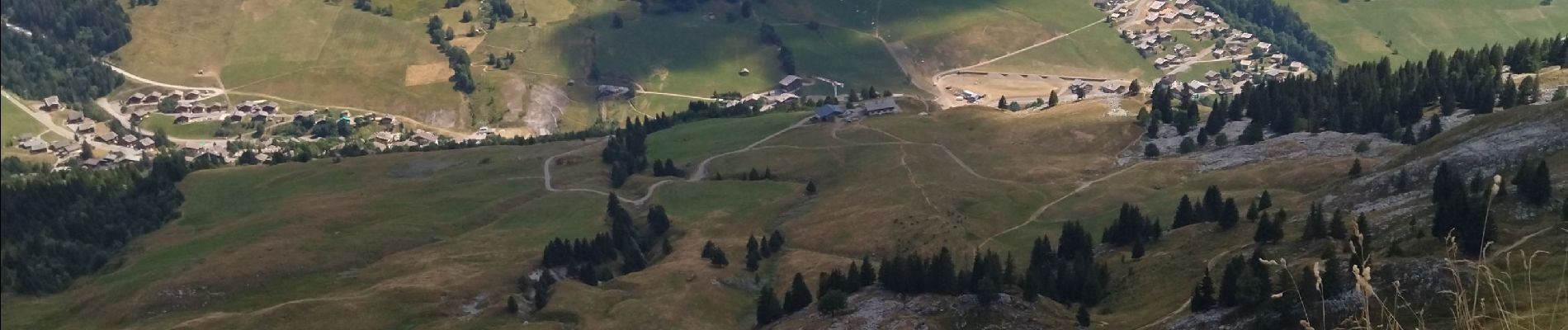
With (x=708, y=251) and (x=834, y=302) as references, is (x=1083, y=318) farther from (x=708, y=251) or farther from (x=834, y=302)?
(x=708, y=251)

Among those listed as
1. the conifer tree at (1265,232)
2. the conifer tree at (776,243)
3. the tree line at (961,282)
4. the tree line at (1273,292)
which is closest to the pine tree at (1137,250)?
the tree line at (961,282)

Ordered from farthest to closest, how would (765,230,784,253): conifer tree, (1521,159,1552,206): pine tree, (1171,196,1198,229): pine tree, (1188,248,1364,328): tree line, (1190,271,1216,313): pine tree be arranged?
1. (765,230,784,253): conifer tree
2. (1171,196,1198,229): pine tree
3. (1521,159,1552,206): pine tree
4. (1190,271,1216,313): pine tree
5. (1188,248,1364,328): tree line

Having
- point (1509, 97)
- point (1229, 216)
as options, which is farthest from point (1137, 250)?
point (1509, 97)

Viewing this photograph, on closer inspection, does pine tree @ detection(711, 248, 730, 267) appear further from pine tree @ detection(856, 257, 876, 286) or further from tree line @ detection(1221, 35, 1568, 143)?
tree line @ detection(1221, 35, 1568, 143)

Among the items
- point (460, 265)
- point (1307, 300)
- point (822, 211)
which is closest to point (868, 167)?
point (822, 211)

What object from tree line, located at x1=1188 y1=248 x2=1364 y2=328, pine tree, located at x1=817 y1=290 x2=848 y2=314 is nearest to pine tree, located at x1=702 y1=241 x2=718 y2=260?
pine tree, located at x1=817 y1=290 x2=848 y2=314

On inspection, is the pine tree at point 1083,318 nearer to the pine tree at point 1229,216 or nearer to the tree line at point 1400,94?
the pine tree at point 1229,216
